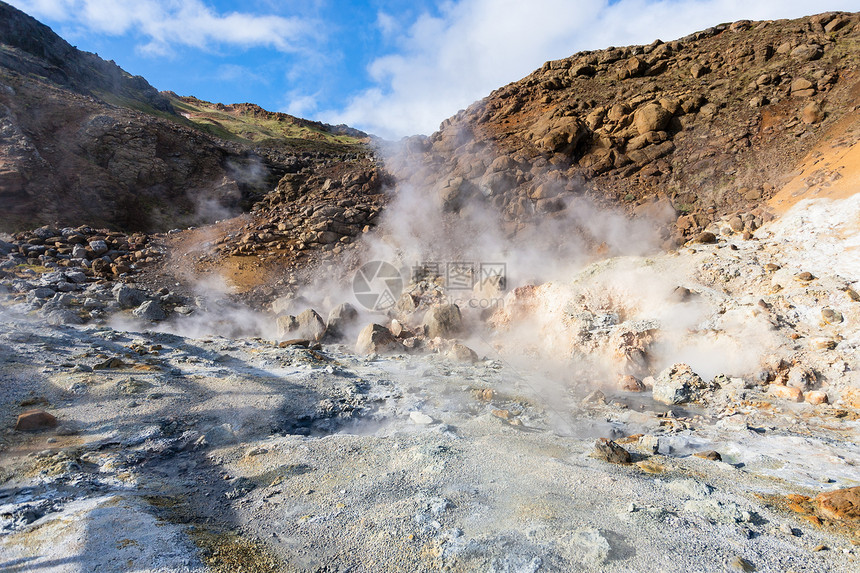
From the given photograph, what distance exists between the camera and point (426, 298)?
10547mm

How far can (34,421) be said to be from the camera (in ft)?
14.4

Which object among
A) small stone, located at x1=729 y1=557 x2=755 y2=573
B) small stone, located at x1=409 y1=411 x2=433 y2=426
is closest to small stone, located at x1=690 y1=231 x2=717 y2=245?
small stone, located at x1=409 y1=411 x2=433 y2=426

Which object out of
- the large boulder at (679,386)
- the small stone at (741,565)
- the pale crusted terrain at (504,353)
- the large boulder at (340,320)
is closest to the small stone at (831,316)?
the pale crusted terrain at (504,353)

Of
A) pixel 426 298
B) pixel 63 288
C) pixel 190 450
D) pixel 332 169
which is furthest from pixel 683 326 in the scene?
pixel 332 169

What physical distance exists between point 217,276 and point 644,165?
12213 millimetres

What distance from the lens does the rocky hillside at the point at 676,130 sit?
10.5m

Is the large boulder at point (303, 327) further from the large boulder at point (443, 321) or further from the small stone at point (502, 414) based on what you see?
the small stone at point (502, 414)

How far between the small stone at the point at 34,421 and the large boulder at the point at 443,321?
6.08 metres

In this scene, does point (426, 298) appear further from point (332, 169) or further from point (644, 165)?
point (332, 169)

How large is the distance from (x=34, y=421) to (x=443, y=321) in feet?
21.2

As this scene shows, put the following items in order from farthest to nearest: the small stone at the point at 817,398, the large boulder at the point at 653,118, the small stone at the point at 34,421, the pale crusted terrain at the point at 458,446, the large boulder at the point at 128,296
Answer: the large boulder at the point at 653,118 < the large boulder at the point at 128,296 < the small stone at the point at 817,398 < the small stone at the point at 34,421 < the pale crusted terrain at the point at 458,446

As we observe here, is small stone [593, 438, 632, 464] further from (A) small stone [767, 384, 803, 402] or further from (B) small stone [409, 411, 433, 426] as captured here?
(A) small stone [767, 384, 803, 402]

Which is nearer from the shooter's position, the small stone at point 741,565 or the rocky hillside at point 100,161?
the small stone at point 741,565

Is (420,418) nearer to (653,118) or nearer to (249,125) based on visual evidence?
(653,118)
